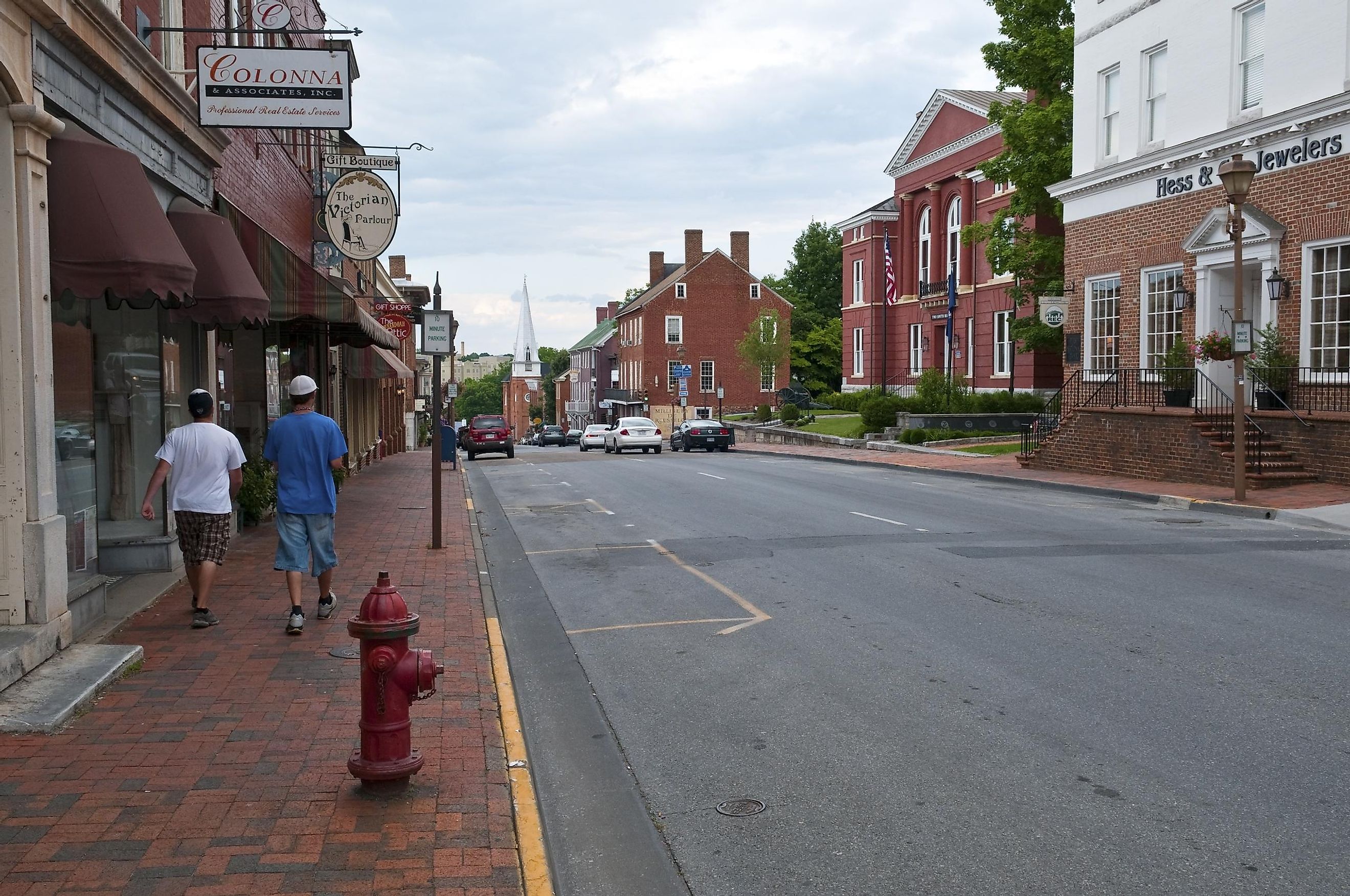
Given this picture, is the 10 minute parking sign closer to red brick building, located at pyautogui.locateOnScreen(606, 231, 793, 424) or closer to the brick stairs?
the brick stairs

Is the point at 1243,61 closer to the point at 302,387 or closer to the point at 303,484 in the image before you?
the point at 302,387

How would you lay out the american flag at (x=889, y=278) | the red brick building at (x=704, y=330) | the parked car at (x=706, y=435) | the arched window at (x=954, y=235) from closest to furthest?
1. the american flag at (x=889, y=278)
2. the parked car at (x=706, y=435)
3. the arched window at (x=954, y=235)
4. the red brick building at (x=704, y=330)

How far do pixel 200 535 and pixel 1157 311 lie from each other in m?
21.7

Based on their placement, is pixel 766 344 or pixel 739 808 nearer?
pixel 739 808

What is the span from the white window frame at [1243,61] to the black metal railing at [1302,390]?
5.07 metres

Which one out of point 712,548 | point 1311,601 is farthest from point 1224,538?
point 712,548

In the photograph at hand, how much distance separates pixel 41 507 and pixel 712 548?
756 centimetres

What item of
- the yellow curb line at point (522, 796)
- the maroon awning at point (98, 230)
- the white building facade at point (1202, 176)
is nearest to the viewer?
the yellow curb line at point (522, 796)

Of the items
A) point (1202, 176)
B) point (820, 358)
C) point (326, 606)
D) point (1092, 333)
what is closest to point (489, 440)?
point (1092, 333)

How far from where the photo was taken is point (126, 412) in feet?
35.4

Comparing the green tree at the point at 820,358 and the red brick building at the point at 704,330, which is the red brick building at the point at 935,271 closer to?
the red brick building at the point at 704,330

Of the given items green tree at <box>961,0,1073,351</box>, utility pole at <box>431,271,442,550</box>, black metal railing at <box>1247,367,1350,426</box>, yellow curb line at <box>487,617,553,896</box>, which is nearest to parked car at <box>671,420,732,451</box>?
green tree at <box>961,0,1073,351</box>

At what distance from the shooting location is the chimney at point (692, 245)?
8081cm

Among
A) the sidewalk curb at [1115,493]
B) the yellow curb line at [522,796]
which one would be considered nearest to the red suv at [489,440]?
the sidewalk curb at [1115,493]
